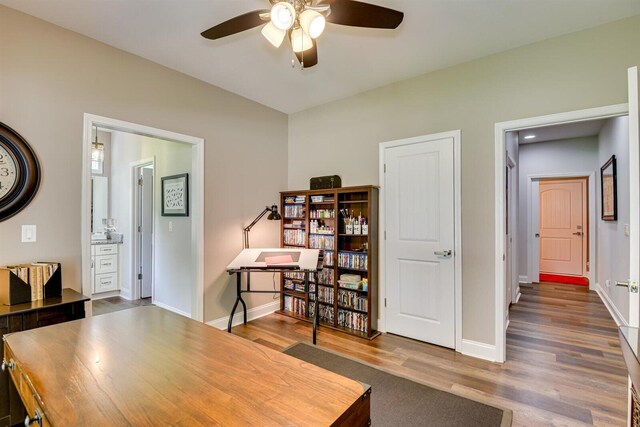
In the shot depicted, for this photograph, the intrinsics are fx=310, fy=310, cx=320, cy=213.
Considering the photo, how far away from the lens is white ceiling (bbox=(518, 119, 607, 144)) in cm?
477

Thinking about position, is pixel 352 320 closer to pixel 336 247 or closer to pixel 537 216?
pixel 336 247

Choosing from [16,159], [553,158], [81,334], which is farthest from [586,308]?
[16,159]

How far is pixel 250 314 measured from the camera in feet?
12.4

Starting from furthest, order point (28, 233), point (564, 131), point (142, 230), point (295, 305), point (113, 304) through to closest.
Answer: point (564, 131), point (142, 230), point (113, 304), point (295, 305), point (28, 233)

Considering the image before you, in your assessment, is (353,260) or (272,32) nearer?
(272,32)

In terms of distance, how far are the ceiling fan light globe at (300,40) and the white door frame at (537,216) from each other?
234 inches

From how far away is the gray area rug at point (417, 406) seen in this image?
195cm

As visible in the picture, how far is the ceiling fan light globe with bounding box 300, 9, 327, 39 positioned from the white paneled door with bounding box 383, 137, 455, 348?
187cm

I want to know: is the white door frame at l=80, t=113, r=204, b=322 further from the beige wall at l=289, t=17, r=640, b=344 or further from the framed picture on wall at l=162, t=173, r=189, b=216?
the beige wall at l=289, t=17, r=640, b=344

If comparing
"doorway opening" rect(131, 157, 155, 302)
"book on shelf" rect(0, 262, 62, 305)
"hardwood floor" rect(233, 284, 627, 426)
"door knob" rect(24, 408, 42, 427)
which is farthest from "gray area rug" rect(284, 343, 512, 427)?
"doorway opening" rect(131, 157, 155, 302)

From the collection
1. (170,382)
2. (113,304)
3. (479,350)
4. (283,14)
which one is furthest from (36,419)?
(113,304)

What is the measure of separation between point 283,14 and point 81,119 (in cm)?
195

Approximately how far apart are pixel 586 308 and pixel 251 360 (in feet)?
16.6

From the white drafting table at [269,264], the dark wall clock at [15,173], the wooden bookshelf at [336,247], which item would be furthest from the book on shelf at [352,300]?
the dark wall clock at [15,173]
